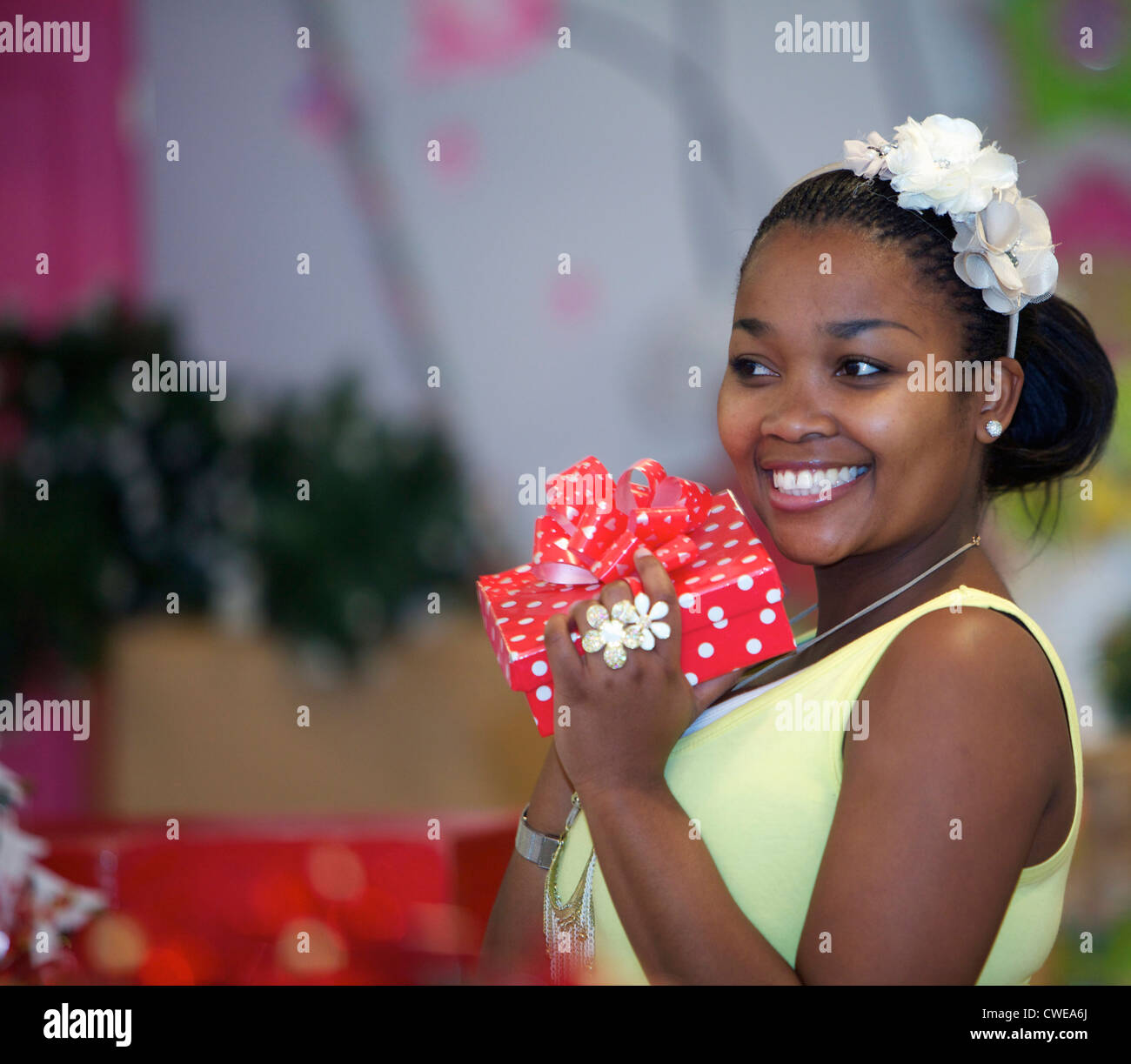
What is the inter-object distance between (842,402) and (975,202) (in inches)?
8.8

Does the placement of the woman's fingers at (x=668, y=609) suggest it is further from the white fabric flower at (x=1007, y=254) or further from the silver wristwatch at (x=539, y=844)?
the white fabric flower at (x=1007, y=254)

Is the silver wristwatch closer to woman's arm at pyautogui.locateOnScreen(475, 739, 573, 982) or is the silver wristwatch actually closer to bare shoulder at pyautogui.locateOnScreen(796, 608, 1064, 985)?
woman's arm at pyautogui.locateOnScreen(475, 739, 573, 982)

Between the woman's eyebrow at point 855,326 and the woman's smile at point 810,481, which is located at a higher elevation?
the woman's eyebrow at point 855,326

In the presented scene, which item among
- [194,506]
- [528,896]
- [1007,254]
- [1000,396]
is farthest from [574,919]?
[194,506]

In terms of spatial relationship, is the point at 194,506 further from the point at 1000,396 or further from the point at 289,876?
the point at 1000,396

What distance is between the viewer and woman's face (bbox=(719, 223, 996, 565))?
108cm

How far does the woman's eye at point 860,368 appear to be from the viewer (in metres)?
1.09

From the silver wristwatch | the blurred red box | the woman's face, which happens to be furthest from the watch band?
the blurred red box

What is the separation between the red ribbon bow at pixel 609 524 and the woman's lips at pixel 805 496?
0.09m

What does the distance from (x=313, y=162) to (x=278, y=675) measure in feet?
5.81

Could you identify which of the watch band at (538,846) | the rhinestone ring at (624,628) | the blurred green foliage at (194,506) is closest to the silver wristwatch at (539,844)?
the watch band at (538,846)

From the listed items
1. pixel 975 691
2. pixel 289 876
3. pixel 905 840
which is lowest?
pixel 289 876

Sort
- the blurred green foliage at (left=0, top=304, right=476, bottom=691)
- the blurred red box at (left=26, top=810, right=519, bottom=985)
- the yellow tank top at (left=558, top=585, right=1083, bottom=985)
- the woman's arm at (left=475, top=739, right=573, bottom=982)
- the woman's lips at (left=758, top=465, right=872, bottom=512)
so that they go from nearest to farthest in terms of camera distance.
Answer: the yellow tank top at (left=558, top=585, right=1083, bottom=985)
the woman's lips at (left=758, top=465, right=872, bottom=512)
the woman's arm at (left=475, top=739, right=573, bottom=982)
the blurred red box at (left=26, top=810, right=519, bottom=985)
the blurred green foliage at (left=0, top=304, right=476, bottom=691)

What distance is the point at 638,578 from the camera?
1132 mm
